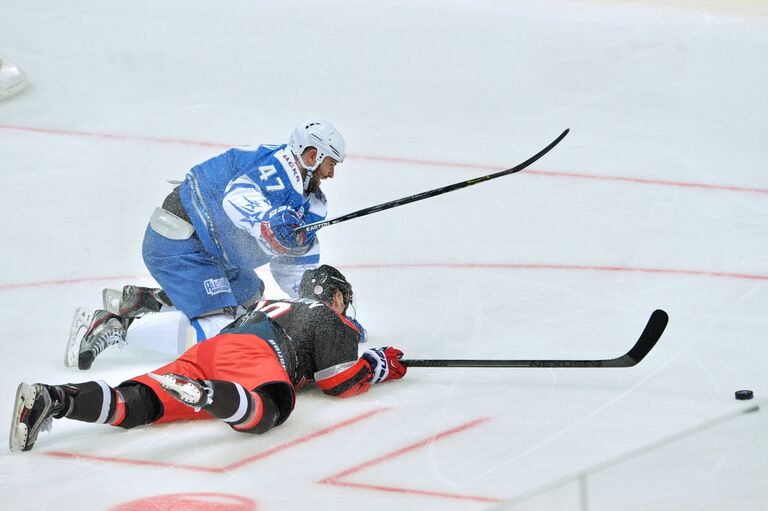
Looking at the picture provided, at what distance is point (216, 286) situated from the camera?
4.35m

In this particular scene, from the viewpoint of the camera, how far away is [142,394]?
11.3ft

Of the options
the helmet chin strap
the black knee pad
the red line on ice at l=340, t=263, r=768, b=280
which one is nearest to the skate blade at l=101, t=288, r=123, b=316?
the helmet chin strap

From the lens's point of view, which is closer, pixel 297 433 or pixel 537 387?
pixel 297 433

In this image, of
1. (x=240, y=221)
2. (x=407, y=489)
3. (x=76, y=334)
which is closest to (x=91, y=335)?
(x=76, y=334)

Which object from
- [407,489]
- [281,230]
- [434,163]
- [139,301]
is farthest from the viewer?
[434,163]

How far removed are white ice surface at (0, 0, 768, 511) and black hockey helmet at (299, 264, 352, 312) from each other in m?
0.34

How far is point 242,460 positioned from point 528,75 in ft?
13.9

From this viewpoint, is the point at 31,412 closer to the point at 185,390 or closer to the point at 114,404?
the point at 114,404

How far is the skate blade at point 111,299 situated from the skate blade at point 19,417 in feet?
4.35

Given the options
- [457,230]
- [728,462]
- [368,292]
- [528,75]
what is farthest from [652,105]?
[728,462]

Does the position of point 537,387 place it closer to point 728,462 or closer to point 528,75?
point 728,462

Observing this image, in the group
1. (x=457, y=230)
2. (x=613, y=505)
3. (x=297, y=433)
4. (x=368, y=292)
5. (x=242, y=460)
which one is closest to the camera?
(x=613, y=505)

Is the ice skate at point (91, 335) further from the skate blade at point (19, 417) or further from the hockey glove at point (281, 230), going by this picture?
the skate blade at point (19, 417)

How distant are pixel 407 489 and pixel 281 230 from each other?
1395 mm
